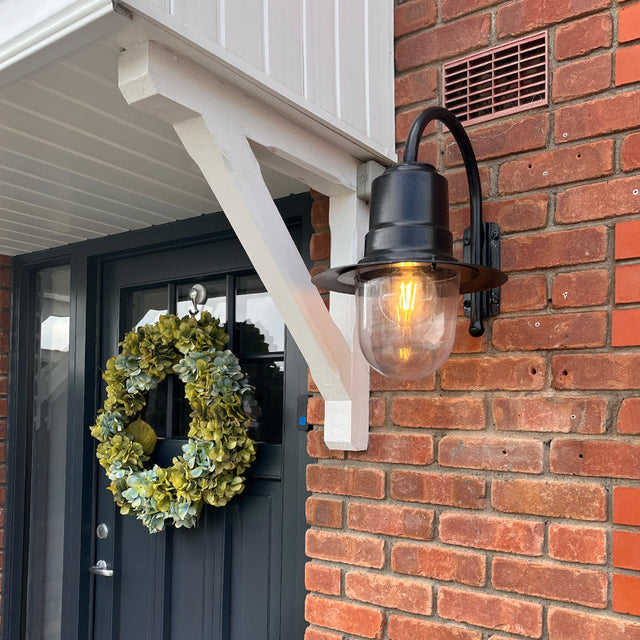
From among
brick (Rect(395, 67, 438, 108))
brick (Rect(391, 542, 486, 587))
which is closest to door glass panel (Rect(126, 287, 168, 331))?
brick (Rect(395, 67, 438, 108))

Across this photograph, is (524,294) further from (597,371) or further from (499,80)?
(499,80)

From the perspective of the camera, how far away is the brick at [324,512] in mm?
1641

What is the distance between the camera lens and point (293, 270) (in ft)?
4.45

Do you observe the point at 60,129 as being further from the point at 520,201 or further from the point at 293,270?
the point at 520,201

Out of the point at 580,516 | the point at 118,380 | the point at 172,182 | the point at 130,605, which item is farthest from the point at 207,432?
the point at 580,516

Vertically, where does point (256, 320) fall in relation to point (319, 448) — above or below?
above

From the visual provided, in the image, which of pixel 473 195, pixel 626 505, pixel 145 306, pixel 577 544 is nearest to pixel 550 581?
pixel 577 544

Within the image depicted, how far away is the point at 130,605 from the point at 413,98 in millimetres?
1973

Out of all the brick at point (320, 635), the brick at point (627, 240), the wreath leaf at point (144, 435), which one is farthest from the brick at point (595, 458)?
the wreath leaf at point (144, 435)

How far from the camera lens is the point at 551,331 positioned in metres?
1.38

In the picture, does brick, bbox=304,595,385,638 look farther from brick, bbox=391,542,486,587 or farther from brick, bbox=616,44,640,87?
brick, bbox=616,44,640,87

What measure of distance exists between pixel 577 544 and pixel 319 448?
2.12 feet

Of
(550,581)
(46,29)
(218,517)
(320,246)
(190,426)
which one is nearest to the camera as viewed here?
(46,29)

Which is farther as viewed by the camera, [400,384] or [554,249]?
[400,384]
